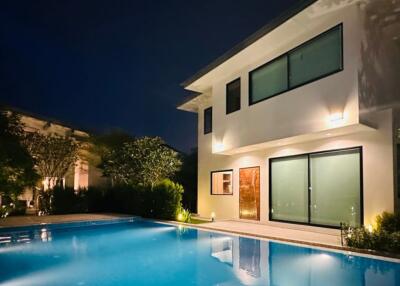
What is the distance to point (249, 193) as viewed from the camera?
46.0 feet

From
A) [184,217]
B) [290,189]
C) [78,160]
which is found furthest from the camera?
[78,160]

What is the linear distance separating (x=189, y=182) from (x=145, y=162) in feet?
19.1

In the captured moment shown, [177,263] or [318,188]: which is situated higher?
[318,188]

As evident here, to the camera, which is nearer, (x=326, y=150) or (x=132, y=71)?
(x=326, y=150)

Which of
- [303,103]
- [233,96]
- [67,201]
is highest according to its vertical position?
[233,96]

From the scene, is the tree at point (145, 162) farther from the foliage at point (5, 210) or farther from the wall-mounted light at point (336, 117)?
the wall-mounted light at point (336, 117)

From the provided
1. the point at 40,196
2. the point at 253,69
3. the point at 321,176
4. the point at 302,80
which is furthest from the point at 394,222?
the point at 40,196

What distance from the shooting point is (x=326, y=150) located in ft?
35.2

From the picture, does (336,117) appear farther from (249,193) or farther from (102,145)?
(102,145)

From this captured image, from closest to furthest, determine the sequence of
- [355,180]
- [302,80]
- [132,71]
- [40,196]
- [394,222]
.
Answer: [394,222] < [355,180] < [302,80] < [40,196] < [132,71]

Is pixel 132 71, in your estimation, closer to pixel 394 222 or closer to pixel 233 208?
pixel 233 208

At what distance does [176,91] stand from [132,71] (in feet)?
26.0


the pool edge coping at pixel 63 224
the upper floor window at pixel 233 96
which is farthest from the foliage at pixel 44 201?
the upper floor window at pixel 233 96

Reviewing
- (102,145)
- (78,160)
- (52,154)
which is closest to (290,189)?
(52,154)
